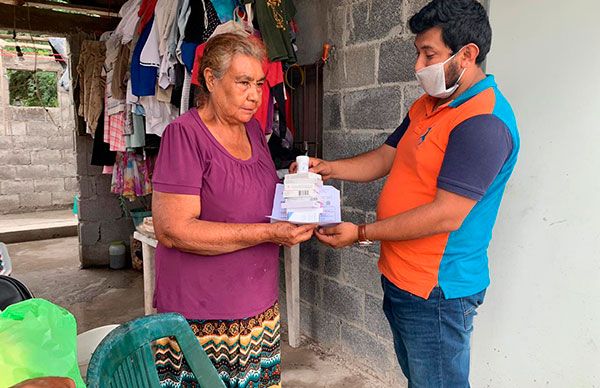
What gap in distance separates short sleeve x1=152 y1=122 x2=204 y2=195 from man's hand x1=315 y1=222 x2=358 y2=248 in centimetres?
52

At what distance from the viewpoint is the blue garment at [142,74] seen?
3.39 m

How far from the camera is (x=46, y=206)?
8664 mm

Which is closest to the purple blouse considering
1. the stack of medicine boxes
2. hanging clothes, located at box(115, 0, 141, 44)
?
the stack of medicine boxes

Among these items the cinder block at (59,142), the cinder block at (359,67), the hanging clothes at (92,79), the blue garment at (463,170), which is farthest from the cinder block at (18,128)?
the blue garment at (463,170)

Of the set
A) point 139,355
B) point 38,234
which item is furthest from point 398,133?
point 38,234

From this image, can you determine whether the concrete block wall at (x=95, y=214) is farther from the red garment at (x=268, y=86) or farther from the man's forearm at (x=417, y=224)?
the man's forearm at (x=417, y=224)

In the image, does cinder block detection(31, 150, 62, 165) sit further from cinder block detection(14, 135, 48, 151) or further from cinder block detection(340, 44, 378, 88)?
cinder block detection(340, 44, 378, 88)

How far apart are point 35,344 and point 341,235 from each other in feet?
3.54

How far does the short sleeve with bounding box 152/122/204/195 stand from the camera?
1456mm

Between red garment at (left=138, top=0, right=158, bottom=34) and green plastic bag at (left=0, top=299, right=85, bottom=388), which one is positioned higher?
red garment at (left=138, top=0, right=158, bottom=34)

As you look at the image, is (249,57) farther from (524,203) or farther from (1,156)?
(1,156)

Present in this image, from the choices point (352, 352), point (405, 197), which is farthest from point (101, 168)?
point (405, 197)

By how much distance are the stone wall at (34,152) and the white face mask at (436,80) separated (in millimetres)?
8201

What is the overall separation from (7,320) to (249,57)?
1.06 metres
